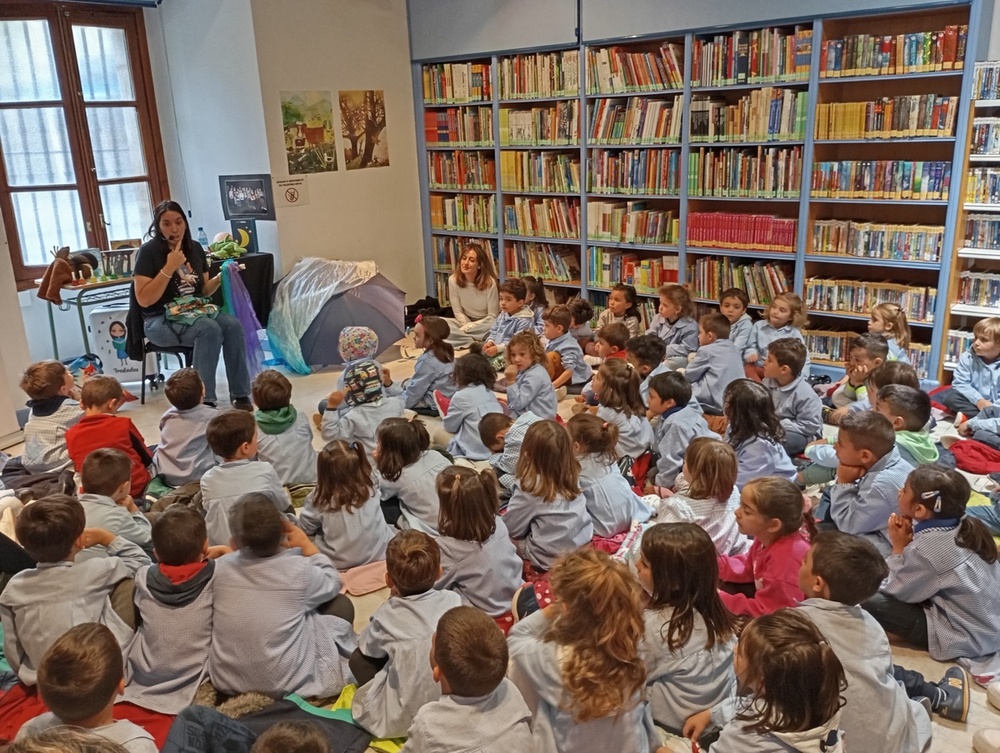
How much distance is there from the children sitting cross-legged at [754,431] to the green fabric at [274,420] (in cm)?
201

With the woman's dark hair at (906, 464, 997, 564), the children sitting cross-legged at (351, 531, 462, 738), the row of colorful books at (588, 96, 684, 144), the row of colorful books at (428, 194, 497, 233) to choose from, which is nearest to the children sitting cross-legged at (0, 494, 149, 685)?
the children sitting cross-legged at (351, 531, 462, 738)

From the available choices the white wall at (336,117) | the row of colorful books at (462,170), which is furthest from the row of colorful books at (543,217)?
the white wall at (336,117)

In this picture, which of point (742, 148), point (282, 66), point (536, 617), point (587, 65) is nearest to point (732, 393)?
point (536, 617)

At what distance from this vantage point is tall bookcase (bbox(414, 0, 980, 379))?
4.91 metres

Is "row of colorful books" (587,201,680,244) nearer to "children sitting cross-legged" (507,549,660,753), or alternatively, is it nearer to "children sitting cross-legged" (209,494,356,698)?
"children sitting cross-legged" (209,494,356,698)

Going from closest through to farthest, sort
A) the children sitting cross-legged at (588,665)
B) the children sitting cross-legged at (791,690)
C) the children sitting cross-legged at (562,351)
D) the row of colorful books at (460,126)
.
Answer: the children sitting cross-legged at (791,690), the children sitting cross-legged at (588,665), the children sitting cross-legged at (562,351), the row of colorful books at (460,126)

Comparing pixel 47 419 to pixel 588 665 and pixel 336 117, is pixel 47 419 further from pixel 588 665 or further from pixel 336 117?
pixel 336 117

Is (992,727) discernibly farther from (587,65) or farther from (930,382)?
(587,65)

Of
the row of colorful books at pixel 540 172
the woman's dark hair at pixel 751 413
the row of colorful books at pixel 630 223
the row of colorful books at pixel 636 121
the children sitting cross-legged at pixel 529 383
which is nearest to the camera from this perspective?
the woman's dark hair at pixel 751 413

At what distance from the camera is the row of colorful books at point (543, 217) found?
21.4ft

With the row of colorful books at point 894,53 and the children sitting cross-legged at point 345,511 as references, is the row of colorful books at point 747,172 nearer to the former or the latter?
the row of colorful books at point 894,53

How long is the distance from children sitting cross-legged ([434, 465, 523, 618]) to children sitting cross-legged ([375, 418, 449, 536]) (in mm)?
546

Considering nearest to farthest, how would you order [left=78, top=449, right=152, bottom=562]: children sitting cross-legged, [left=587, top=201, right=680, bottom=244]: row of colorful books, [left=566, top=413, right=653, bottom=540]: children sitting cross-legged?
[left=78, top=449, right=152, bottom=562]: children sitting cross-legged
[left=566, top=413, right=653, bottom=540]: children sitting cross-legged
[left=587, top=201, right=680, bottom=244]: row of colorful books

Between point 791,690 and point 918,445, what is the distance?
2043 millimetres
